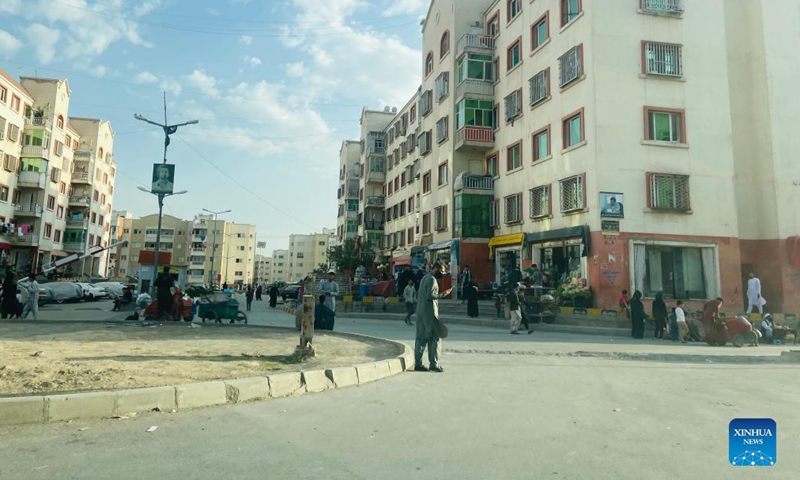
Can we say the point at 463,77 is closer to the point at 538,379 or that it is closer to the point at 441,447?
the point at 538,379

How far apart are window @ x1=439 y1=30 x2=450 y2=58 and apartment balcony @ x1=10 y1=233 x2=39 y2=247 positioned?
134 feet

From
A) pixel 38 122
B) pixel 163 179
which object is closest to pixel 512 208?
pixel 163 179

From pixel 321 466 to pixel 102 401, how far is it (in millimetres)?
2687

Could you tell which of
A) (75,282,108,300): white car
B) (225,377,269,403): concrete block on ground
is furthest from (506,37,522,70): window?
(75,282,108,300): white car

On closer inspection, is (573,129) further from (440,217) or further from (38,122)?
(38,122)

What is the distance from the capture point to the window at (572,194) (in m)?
22.2

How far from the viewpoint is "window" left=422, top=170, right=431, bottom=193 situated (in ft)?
121

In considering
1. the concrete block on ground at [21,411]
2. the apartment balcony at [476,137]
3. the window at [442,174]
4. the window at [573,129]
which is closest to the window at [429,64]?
the window at [442,174]

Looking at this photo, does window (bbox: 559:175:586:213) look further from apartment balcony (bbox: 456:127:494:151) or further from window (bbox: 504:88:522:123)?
apartment balcony (bbox: 456:127:494:151)

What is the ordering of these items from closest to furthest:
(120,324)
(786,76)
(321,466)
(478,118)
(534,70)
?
(321,466) < (120,324) < (786,76) < (534,70) < (478,118)

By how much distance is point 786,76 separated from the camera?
23.6 m

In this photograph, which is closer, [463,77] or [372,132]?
[463,77]

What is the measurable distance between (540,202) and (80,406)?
23.1 m

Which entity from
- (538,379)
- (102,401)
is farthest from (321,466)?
(538,379)
